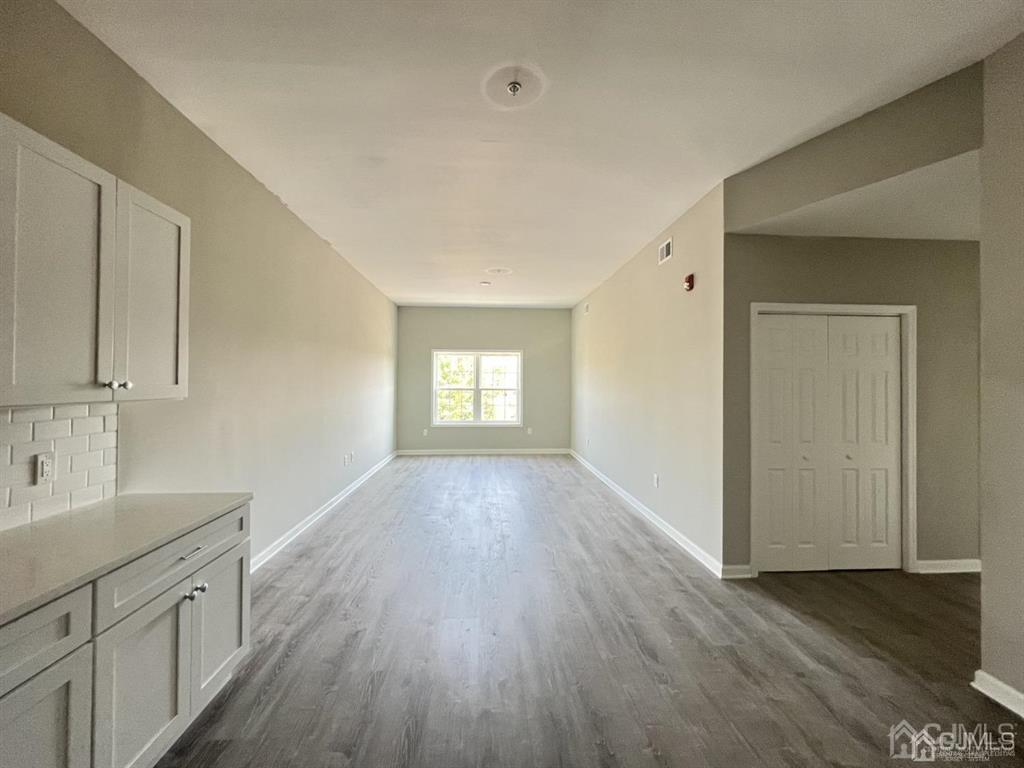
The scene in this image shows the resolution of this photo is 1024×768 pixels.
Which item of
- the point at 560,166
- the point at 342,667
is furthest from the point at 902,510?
the point at 342,667

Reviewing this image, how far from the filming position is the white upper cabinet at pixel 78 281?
4.48 ft

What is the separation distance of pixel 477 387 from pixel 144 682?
7.55 metres

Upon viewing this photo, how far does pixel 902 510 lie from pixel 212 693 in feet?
14.8

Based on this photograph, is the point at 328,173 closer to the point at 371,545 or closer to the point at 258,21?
the point at 258,21

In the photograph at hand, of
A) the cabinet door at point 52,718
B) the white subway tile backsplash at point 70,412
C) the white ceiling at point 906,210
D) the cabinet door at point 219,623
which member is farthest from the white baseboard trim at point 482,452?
the cabinet door at point 52,718

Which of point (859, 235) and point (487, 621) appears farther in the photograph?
point (859, 235)

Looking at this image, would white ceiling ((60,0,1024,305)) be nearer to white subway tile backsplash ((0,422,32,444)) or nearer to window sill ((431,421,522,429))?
white subway tile backsplash ((0,422,32,444))

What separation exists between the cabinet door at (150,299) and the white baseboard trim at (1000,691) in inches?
153

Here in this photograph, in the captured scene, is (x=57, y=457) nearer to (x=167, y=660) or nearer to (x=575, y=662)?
(x=167, y=660)

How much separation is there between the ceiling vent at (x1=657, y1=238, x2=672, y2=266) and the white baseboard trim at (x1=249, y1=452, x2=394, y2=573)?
4.01 meters

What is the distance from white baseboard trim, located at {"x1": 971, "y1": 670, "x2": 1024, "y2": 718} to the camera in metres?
1.97

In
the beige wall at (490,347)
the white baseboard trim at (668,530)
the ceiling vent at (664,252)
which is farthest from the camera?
the beige wall at (490,347)

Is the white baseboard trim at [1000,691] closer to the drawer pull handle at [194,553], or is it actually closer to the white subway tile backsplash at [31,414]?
the drawer pull handle at [194,553]

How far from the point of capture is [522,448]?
8984mm
